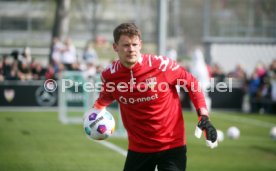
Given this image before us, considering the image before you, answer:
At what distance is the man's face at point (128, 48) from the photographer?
663 cm

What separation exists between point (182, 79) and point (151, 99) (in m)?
0.40

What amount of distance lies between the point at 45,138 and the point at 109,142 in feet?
5.40

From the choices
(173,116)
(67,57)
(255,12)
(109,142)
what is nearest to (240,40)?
(255,12)

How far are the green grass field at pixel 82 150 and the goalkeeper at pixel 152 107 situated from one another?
15.1ft

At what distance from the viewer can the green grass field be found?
11.9 m

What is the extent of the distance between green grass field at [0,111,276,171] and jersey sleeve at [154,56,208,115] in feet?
15.7

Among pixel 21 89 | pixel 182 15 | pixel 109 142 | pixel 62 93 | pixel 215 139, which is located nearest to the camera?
pixel 215 139

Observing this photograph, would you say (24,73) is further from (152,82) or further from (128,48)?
(128,48)

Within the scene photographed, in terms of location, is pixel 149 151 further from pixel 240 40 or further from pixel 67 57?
pixel 240 40

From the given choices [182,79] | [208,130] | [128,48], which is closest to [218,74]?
[182,79]

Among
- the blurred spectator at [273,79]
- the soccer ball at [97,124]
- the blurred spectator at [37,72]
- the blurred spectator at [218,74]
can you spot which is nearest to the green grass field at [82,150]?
the soccer ball at [97,124]

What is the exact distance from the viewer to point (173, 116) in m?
6.95

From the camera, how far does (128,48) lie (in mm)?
6645

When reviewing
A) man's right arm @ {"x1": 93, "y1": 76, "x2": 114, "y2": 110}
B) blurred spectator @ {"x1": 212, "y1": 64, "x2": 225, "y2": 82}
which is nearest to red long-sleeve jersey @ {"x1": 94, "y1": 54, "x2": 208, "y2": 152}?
man's right arm @ {"x1": 93, "y1": 76, "x2": 114, "y2": 110}
